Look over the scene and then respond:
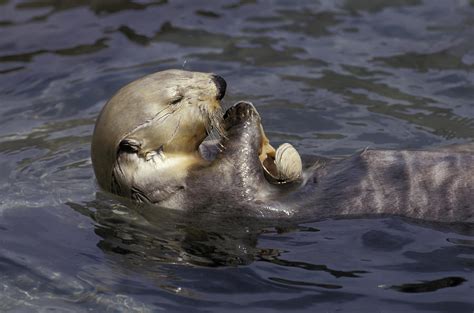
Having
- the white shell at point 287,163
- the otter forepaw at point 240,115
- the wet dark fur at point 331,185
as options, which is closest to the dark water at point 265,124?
the wet dark fur at point 331,185

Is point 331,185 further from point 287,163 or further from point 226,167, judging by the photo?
point 226,167

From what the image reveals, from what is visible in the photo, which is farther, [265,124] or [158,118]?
[265,124]

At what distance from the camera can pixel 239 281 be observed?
17.4ft

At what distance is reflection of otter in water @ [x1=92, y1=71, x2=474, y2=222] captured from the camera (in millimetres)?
5816

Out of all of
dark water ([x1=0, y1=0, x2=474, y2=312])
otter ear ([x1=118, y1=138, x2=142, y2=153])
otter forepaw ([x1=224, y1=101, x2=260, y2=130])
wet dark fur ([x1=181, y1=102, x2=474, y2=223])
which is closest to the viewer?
dark water ([x1=0, y1=0, x2=474, y2=312])

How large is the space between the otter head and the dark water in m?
0.42

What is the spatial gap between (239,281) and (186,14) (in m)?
5.54

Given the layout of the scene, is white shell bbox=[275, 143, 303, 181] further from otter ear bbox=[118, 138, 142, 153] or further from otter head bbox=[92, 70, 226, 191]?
otter ear bbox=[118, 138, 142, 153]

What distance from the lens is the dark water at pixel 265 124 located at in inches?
207

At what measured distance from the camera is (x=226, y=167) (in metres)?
5.87

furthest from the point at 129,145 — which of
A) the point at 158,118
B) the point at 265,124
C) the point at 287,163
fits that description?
the point at 265,124

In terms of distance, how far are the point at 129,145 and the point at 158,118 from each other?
242mm

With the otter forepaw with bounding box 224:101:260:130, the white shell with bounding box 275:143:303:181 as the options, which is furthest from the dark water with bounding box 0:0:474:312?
the otter forepaw with bounding box 224:101:260:130

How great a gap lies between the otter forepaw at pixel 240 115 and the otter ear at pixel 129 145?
1.85ft
